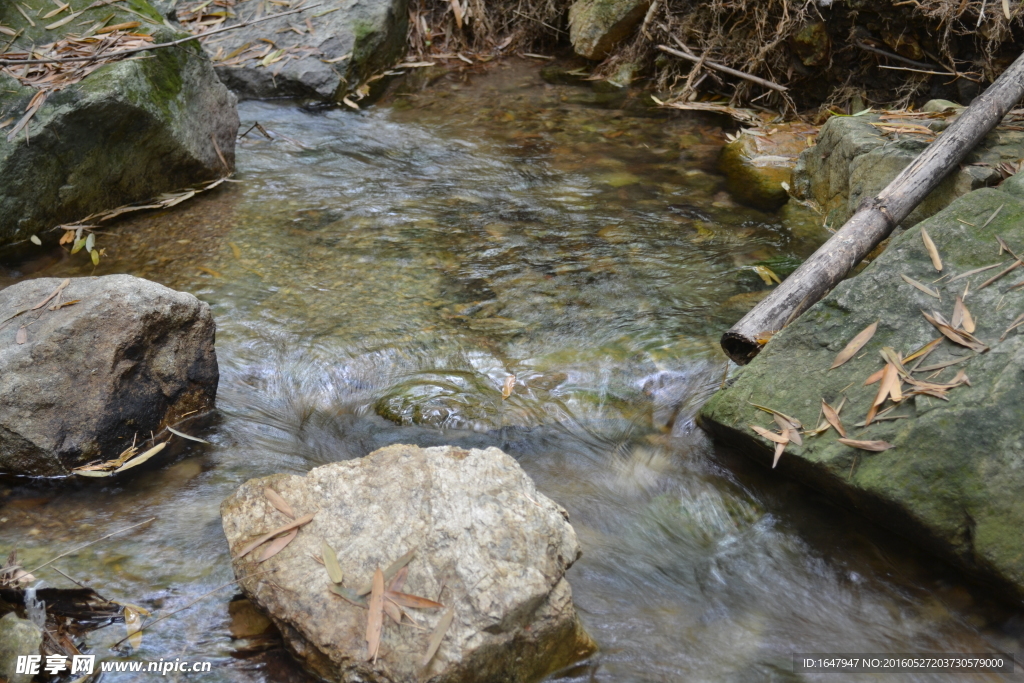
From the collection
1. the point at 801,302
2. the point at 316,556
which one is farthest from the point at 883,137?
the point at 316,556

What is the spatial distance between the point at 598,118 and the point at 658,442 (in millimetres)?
4466

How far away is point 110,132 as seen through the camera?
4.83m

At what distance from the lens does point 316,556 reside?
224 cm

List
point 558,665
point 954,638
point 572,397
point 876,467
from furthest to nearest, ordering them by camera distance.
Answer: point 572,397
point 876,467
point 954,638
point 558,665

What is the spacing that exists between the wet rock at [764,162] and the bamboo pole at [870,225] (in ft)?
4.21

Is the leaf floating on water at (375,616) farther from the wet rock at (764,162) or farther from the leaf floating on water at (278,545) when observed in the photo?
the wet rock at (764,162)

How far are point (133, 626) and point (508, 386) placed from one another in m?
1.91

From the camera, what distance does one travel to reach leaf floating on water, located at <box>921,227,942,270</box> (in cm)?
324

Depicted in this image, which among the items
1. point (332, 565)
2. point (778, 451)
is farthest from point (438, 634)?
point (778, 451)

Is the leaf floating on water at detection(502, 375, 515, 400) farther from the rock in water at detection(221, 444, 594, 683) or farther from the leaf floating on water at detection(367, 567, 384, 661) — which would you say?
the leaf floating on water at detection(367, 567, 384, 661)

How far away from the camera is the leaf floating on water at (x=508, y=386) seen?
3.61 metres

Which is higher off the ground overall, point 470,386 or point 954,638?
point 470,386

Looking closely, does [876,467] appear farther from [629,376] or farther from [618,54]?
[618,54]

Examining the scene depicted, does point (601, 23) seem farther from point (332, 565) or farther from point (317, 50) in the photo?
point (332, 565)
